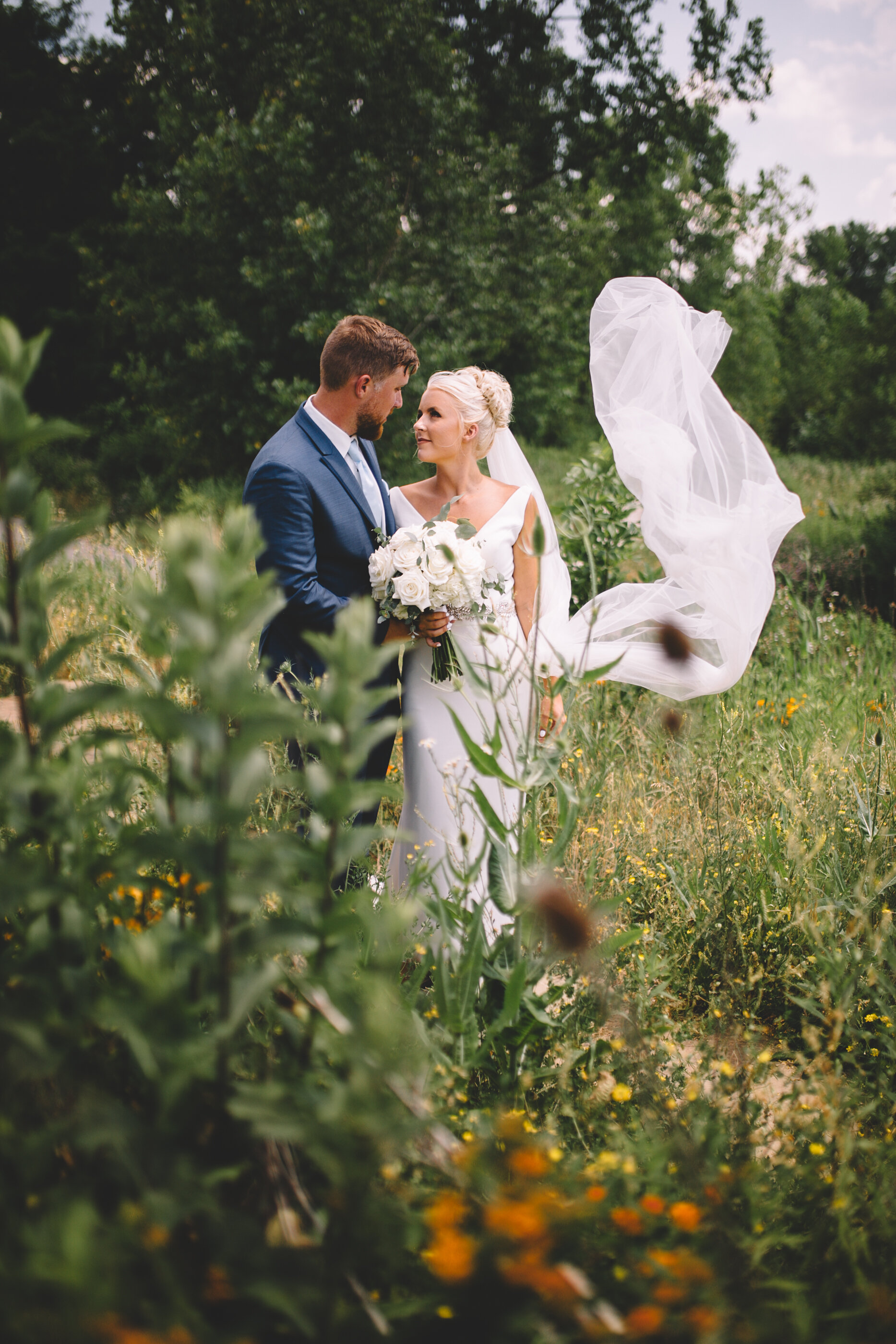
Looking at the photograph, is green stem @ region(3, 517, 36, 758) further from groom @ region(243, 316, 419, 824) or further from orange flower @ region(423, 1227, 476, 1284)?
groom @ region(243, 316, 419, 824)

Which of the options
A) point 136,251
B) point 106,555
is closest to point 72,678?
point 106,555

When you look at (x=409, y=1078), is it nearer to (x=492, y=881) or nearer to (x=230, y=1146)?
(x=230, y=1146)

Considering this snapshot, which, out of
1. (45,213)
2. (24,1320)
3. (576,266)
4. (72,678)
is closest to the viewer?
(24,1320)

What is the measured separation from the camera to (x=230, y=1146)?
1.18 metres

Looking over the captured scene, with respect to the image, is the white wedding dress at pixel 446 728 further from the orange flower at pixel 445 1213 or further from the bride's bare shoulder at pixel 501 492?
the orange flower at pixel 445 1213

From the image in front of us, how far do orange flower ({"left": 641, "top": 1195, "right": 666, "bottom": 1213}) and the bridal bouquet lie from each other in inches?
74.8

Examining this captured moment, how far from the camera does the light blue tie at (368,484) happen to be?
3.51 metres

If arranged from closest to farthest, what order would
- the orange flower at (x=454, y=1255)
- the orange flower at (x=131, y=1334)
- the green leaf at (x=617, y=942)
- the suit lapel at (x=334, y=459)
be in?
1. the orange flower at (x=131, y=1334)
2. the orange flower at (x=454, y=1255)
3. the green leaf at (x=617, y=942)
4. the suit lapel at (x=334, y=459)

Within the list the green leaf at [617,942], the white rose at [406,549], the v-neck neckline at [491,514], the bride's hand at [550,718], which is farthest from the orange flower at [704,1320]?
the v-neck neckline at [491,514]

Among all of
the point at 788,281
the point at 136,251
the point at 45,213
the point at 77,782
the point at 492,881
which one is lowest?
the point at 492,881

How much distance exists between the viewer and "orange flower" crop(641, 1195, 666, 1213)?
46.6 inches

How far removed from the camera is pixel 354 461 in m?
3.54

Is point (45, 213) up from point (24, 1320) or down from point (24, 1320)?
up

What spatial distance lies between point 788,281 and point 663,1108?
32384 mm
